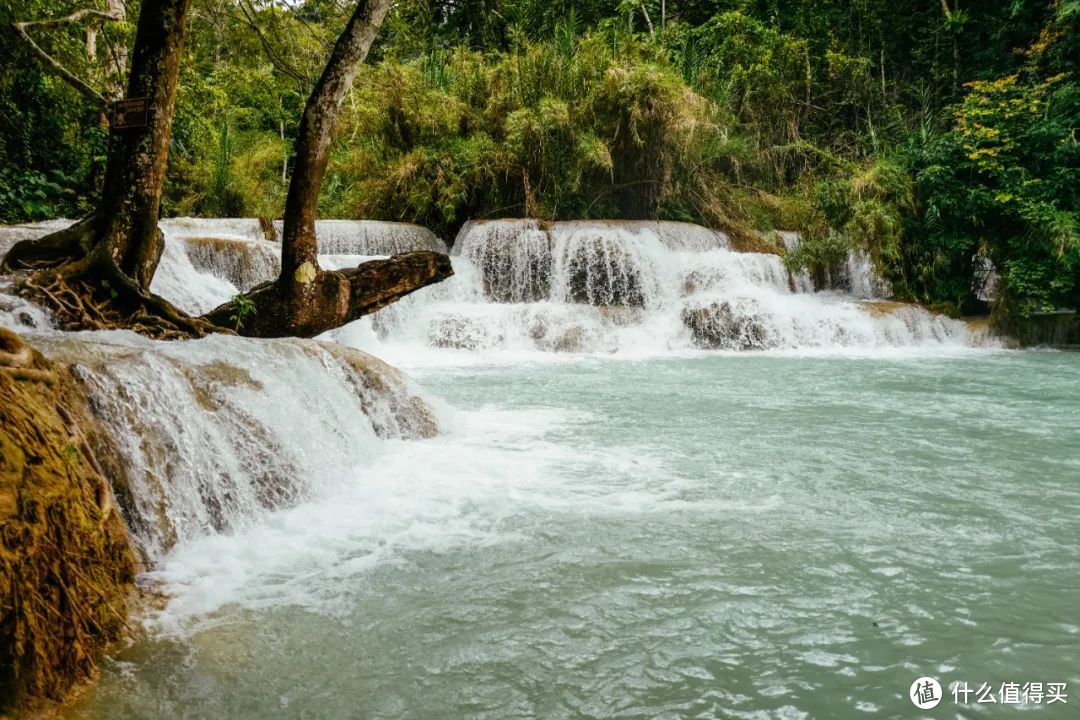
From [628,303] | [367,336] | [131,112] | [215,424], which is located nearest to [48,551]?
[215,424]

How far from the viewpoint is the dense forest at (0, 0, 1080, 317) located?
10.9 metres

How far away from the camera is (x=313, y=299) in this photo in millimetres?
5801

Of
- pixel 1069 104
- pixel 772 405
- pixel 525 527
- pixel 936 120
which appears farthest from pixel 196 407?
pixel 936 120

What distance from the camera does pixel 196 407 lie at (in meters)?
3.77

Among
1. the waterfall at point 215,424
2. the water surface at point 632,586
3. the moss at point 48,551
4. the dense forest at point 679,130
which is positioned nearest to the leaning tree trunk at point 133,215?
the waterfall at point 215,424

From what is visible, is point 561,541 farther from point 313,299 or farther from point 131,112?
point 131,112

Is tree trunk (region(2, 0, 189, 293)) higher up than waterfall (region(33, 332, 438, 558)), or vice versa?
tree trunk (region(2, 0, 189, 293))

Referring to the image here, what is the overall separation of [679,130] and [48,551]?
50.1 ft

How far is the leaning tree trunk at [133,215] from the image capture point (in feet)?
16.7

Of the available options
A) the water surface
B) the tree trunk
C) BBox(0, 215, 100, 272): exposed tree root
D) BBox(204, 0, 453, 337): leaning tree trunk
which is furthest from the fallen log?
the water surface

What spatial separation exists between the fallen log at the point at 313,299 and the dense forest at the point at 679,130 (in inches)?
154

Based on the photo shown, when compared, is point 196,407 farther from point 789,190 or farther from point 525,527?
point 789,190

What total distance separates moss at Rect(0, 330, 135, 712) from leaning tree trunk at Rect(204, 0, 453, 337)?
3.12 metres

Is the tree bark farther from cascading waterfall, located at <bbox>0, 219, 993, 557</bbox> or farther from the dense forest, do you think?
the dense forest
